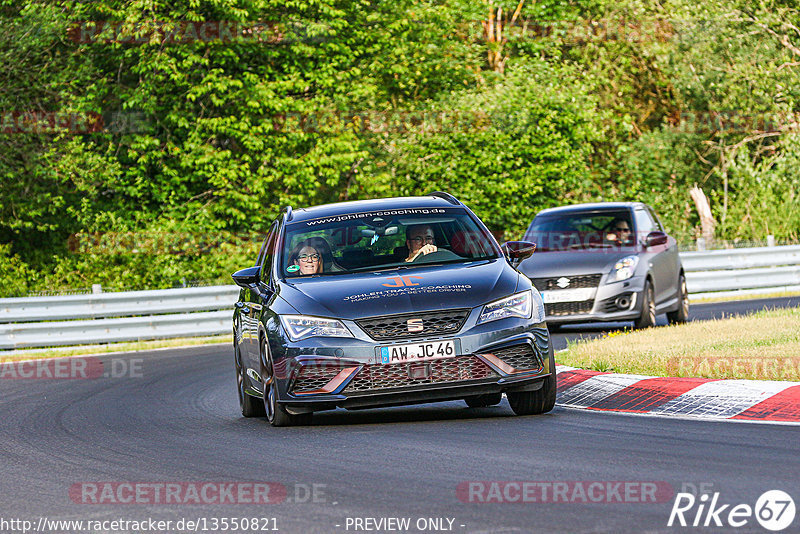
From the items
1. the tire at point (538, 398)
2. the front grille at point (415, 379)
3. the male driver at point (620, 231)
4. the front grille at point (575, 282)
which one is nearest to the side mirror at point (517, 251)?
the tire at point (538, 398)

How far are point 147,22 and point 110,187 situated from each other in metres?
4.17

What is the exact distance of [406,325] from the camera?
9.24 metres

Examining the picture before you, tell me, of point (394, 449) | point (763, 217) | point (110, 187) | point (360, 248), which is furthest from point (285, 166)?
A: point (394, 449)

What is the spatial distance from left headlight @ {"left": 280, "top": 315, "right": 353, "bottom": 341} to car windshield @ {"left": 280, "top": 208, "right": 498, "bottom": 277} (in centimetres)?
80

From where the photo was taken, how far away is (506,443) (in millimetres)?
8375

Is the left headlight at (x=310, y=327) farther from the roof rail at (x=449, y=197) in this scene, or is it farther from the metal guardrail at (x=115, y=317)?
the metal guardrail at (x=115, y=317)

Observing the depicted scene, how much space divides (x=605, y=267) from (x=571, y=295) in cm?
56

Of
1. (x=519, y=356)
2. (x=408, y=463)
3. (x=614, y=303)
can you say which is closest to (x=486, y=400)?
(x=519, y=356)

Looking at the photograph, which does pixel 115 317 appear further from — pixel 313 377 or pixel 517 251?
pixel 313 377

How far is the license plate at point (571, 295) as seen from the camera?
17516mm

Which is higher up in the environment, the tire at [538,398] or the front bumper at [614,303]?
the tire at [538,398]

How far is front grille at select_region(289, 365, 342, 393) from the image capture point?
9.35 m

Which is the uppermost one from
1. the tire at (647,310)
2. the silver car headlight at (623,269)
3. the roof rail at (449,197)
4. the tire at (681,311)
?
the roof rail at (449,197)

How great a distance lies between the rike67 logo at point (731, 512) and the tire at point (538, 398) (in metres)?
3.57
